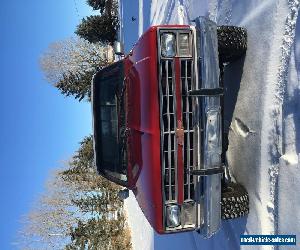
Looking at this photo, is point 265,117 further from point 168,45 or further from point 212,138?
point 168,45

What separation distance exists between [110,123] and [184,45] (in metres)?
1.95

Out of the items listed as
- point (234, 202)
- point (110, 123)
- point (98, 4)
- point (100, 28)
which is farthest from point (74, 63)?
point (234, 202)

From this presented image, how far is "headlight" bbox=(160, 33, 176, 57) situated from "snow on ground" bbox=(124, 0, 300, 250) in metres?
1.14

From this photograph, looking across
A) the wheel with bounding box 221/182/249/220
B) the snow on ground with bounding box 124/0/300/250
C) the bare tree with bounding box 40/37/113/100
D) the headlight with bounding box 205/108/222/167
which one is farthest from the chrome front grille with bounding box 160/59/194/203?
the bare tree with bounding box 40/37/113/100

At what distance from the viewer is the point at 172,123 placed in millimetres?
3791

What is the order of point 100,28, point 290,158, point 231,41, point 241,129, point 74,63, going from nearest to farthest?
point 290,158
point 231,41
point 241,129
point 100,28
point 74,63

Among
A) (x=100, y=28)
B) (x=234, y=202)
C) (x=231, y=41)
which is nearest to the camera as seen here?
(x=234, y=202)

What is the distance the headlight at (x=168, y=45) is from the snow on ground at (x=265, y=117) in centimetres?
114

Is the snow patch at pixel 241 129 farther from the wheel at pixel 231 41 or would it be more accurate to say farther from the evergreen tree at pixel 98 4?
the evergreen tree at pixel 98 4

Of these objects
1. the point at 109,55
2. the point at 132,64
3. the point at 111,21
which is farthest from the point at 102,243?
the point at 132,64

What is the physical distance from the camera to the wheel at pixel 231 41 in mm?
4465

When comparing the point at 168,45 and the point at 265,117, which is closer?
the point at 168,45

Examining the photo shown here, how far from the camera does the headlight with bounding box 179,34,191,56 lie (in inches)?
151

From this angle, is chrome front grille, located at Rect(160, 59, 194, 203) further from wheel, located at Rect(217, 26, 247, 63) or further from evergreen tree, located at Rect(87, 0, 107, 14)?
evergreen tree, located at Rect(87, 0, 107, 14)
